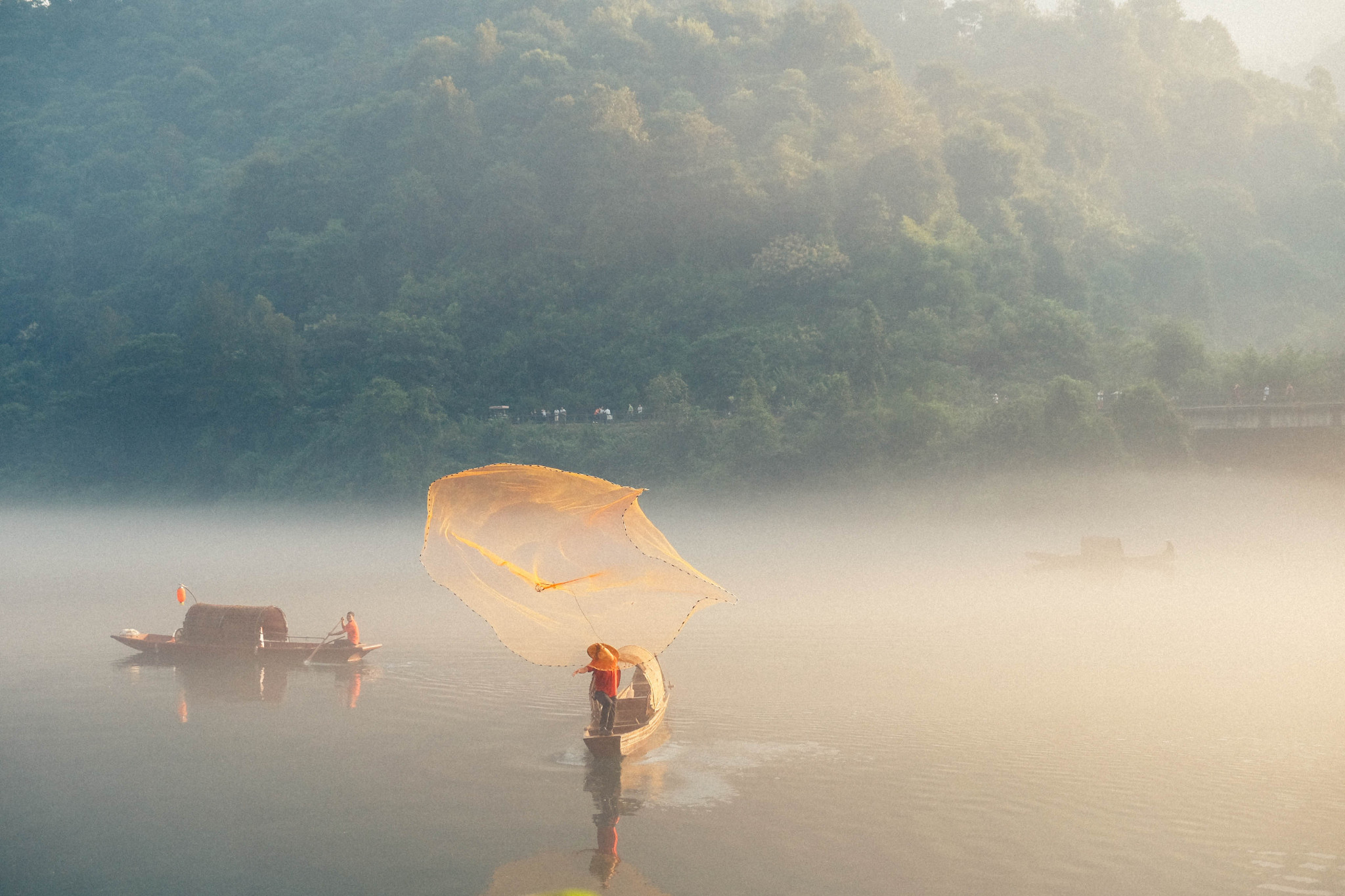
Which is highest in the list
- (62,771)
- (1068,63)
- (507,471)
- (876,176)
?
(1068,63)

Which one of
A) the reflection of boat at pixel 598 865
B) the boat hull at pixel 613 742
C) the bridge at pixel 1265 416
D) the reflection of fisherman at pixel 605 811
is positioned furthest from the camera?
the bridge at pixel 1265 416

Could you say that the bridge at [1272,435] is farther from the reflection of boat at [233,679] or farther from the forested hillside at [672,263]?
the reflection of boat at [233,679]

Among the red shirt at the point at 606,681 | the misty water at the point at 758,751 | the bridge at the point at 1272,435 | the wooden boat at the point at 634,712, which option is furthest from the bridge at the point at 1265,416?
the red shirt at the point at 606,681

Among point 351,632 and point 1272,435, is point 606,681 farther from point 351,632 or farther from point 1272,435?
point 1272,435

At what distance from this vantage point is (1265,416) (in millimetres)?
48969

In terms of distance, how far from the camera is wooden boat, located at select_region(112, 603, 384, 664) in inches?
1122

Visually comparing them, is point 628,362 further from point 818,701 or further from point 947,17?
point 947,17

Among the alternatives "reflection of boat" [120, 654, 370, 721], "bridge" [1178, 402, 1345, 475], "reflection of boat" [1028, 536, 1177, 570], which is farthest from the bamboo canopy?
"bridge" [1178, 402, 1345, 475]

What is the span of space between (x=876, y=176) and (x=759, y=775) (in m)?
62.3

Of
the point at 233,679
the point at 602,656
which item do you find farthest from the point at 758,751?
the point at 233,679

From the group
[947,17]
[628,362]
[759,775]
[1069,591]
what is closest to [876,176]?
[628,362]

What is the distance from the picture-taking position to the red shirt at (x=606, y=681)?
728 inches

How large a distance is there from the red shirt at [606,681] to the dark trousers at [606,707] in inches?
1.6

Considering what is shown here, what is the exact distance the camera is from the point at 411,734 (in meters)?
21.9
